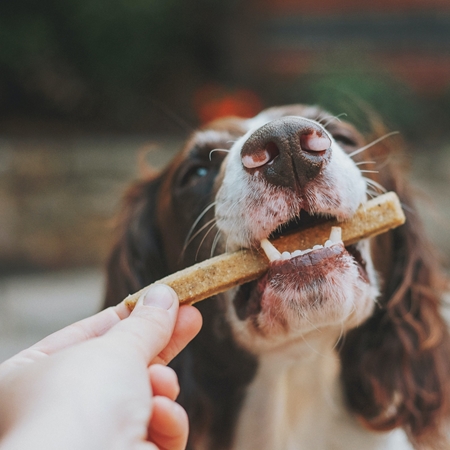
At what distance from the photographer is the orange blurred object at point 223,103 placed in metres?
7.26

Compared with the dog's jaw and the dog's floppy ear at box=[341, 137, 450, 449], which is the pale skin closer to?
the dog's jaw

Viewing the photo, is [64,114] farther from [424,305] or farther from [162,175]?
[424,305]

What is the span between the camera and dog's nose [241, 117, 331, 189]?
4.80 feet

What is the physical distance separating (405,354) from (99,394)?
4.99 feet

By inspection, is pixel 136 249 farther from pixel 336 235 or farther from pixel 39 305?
pixel 39 305

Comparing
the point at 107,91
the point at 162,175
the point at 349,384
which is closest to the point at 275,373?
the point at 349,384

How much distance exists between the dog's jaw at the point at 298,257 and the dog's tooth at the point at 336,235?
2cm

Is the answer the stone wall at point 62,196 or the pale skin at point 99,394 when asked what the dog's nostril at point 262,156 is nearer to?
the pale skin at point 99,394

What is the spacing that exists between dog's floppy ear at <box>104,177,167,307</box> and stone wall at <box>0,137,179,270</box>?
3562 mm

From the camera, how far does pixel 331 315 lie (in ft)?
5.16

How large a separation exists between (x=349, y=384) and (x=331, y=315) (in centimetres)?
72

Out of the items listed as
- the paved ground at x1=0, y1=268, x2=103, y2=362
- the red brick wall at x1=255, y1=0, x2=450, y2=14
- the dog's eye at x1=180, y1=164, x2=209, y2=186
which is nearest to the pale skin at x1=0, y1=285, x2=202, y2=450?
the dog's eye at x1=180, y1=164, x2=209, y2=186

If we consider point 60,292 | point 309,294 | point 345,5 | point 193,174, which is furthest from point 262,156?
point 345,5

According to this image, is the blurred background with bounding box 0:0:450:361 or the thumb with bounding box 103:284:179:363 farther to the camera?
the blurred background with bounding box 0:0:450:361
